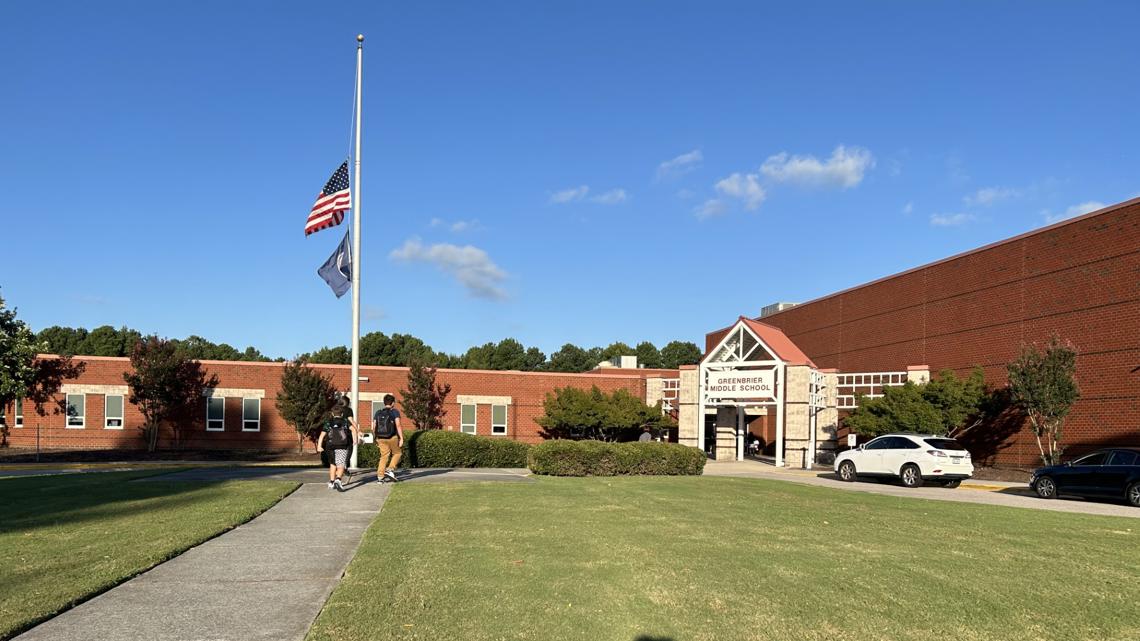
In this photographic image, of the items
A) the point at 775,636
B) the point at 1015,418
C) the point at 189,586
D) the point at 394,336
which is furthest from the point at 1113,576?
the point at 394,336

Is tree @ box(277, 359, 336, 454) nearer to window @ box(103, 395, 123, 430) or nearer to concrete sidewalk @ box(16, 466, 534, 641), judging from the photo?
window @ box(103, 395, 123, 430)

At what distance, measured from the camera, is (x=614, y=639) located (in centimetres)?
538

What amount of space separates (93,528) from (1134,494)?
20.8 meters

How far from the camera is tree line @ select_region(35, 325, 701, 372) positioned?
303 feet

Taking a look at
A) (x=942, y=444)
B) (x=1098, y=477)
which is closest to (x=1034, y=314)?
(x=942, y=444)

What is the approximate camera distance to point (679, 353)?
124688mm

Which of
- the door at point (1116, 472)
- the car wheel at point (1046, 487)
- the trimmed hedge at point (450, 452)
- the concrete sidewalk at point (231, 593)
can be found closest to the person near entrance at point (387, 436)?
the trimmed hedge at point (450, 452)

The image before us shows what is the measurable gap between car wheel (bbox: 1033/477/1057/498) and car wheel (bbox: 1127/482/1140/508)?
1.94 m

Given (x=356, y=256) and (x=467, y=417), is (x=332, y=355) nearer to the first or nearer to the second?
(x=467, y=417)

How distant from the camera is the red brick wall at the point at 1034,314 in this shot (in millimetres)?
23938

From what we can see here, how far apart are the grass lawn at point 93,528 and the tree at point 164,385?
18.7 metres

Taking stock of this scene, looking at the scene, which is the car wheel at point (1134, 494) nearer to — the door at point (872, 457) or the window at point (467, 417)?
the door at point (872, 457)

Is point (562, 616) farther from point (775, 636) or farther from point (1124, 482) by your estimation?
point (1124, 482)

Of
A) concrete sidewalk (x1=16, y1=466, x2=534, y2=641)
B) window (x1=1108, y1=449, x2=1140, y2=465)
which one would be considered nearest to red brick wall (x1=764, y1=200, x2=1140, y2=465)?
window (x1=1108, y1=449, x2=1140, y2=465)
